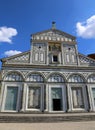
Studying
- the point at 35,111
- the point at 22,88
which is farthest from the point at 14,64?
the point at 35,111

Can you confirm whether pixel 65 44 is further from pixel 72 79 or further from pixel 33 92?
pixel 33 92

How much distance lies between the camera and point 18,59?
660 inches

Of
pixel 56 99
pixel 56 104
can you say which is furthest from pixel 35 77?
pixel 56 104

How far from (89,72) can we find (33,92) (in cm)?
789

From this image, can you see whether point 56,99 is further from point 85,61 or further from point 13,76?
point 85,61

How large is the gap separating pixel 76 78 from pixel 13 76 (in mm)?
8079

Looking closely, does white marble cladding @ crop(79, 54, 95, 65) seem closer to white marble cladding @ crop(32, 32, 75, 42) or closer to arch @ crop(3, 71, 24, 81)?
white marble cladding @ crop(32, 32, 75, 42)

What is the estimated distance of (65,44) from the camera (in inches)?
733

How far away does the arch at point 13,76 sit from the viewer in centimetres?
1561

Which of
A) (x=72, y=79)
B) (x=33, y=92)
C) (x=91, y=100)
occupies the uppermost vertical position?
(x=72, y=79)

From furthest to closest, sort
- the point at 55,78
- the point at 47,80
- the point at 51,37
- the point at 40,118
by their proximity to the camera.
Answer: the point at 51,37
the point at 55,78
the point at 47,80
the point at 40,118

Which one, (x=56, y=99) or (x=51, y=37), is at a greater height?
(x=51, y=37)

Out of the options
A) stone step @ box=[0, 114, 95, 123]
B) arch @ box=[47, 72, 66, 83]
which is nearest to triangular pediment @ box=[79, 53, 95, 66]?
arch @ box=[47, 72, 66, 83]

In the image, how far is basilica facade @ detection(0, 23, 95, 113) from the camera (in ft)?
48.6
